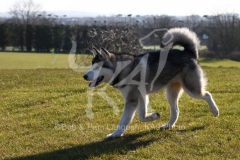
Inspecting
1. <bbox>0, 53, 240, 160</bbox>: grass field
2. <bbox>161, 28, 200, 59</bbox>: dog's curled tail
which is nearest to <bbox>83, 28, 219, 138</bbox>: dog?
<bbox>161, 28, 200, 59</bbox>: dog's curled tail

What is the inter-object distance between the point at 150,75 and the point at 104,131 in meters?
1.37

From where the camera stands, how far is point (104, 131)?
6.61m

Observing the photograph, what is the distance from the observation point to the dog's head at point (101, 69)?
6.14 metres

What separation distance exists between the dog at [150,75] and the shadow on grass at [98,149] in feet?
0.98

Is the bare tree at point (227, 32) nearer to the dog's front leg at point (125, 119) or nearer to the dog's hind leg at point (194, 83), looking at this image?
the dog's hind leg at point (194, 83)

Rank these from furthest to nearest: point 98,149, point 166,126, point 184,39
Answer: point 184,39 < point 166,126 < point 98,149

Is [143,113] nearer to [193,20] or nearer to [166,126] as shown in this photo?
[166,126]

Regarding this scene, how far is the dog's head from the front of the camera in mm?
6137

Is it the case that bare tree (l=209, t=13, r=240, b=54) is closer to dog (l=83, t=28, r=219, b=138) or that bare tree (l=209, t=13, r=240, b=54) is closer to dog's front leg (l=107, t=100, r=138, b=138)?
dog (l=83, t=28, r=219, b=138)

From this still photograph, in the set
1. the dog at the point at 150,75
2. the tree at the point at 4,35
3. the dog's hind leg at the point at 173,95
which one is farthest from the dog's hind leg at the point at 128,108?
the tree at the point at 4,35

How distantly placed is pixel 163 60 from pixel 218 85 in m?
6.42

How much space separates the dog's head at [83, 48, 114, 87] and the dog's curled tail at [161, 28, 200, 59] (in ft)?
4.81

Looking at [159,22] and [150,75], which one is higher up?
[150,75]

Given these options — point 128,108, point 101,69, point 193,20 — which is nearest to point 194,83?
point 128,108
